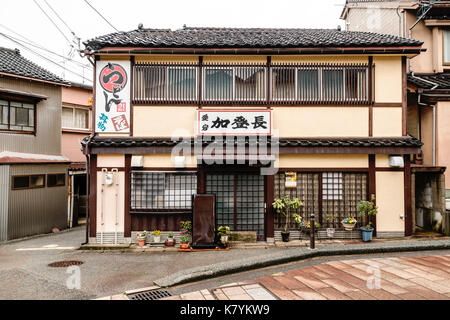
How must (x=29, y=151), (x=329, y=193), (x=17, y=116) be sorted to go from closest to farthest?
1. (x=329, y=193)
2. (x=17, y=116)
3. (x=29, y=151)

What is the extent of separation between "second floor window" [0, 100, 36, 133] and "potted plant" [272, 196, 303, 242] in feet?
43.8

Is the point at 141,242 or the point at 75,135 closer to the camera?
the point at 141,242

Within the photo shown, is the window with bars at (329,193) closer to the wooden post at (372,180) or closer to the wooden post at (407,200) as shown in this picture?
the wooden post at (372,180)

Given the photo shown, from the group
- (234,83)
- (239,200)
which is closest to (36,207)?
(239,200)

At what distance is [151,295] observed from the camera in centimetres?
645

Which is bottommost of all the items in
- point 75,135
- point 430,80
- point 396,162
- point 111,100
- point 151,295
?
point 151,295

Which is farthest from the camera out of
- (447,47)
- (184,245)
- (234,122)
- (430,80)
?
(447,47)

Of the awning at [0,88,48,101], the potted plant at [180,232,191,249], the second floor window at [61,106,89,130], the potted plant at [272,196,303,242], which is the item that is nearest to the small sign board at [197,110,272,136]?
the potted plant at [272,196,303,242]

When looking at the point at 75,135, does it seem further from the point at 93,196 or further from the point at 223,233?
the point at 223,233

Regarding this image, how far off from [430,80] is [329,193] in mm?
8145

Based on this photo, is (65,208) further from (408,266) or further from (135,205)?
(408,266)

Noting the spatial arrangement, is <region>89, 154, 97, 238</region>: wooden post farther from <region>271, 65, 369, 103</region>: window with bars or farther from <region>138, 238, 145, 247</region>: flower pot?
<region>271, 65, 369, 103</region>: window with bars

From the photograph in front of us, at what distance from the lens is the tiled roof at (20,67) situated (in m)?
14.3

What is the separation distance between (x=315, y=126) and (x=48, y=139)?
14.3 meters
